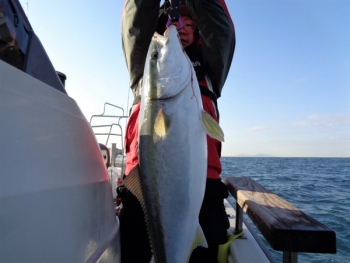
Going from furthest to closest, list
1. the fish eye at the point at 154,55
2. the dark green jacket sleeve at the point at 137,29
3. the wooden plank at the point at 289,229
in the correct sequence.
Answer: the dark green jacket sleeve at the point at 137,29
the fish eye at the point at 154,55
the wooden plank at the point at 289,229

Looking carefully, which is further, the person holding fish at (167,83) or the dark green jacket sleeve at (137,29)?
the dark green jacket sleeve at (137,29)

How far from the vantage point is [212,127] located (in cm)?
161

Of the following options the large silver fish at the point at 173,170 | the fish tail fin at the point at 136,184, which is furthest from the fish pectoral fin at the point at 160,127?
the fish tail fin at the point at 136,184

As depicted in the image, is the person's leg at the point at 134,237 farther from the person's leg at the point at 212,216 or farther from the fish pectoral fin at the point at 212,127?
the fish pectoral fin at the point at 212,127

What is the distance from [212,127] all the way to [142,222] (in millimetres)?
999

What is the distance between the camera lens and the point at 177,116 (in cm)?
158

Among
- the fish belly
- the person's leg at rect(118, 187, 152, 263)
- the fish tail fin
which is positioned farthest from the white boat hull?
the person's leg at rect(118, 187, 152, 263)

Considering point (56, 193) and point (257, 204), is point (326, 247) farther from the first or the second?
point (56, 193)

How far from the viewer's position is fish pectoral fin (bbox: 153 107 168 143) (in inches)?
61.2

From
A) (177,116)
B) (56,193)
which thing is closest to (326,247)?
(177,116)

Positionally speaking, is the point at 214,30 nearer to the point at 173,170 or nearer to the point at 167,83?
the point at 167,83

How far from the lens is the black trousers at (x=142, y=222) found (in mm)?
2086

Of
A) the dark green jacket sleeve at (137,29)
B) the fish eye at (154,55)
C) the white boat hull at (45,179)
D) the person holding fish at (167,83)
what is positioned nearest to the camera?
the white boat hull at (45,179)

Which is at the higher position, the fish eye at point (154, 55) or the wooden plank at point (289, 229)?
the fish eye at point (154, 55)
